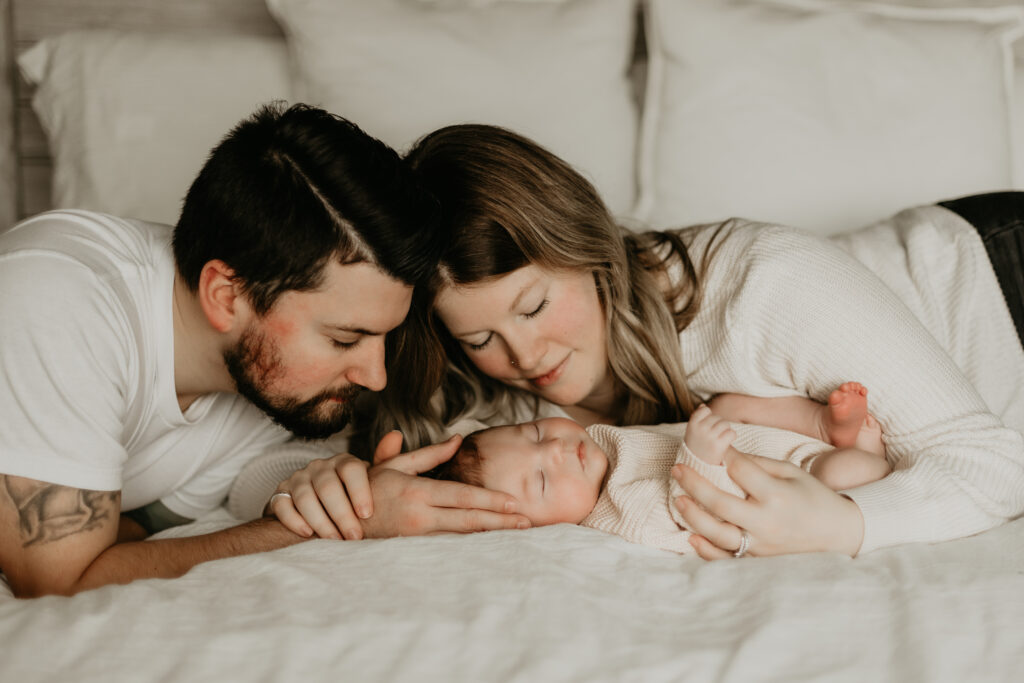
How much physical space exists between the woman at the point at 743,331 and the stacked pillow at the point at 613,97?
0.38 meters

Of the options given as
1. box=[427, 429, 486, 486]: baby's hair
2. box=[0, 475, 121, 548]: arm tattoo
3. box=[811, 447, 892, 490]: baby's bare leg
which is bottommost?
box=[427, 429, 486, 486]: baby's hair

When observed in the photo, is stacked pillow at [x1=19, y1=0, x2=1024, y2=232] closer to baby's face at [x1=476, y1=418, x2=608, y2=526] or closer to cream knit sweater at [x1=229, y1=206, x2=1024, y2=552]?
cream knit sweater at [x1=229, y1=206, x2=1024, y2=552]

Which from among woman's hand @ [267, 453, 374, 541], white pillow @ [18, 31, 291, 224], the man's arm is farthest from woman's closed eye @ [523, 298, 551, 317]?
white pillow @ [18, 31, 291, 224]

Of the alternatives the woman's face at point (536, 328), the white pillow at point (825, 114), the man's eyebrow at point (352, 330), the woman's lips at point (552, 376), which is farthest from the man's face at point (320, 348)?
the white pillow at point (825, 114)

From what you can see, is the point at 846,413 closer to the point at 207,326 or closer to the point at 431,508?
the point at 431,508

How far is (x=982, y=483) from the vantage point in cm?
149

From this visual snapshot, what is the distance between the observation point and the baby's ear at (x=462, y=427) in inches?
79.9

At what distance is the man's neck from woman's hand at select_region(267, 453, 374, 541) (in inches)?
12.1

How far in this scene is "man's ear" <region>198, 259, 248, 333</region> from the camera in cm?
154

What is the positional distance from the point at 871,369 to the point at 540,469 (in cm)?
68

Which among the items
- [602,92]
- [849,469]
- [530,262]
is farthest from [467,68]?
[849,469]

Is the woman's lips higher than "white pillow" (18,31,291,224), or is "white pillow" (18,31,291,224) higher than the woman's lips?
"white pillow" (18,31,291,224)

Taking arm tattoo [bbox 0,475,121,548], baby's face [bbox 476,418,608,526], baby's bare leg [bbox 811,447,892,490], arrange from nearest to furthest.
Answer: arm tattoo [bbox 0,475,121,548]
baby's bare leg [bbox 811,447,892,490]
baby's face [bbox 476,418,608,526]

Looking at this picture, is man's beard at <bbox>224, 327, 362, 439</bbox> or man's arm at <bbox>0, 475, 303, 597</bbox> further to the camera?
man's beard at <bbox>224, 327, 362, 439</bbox>
